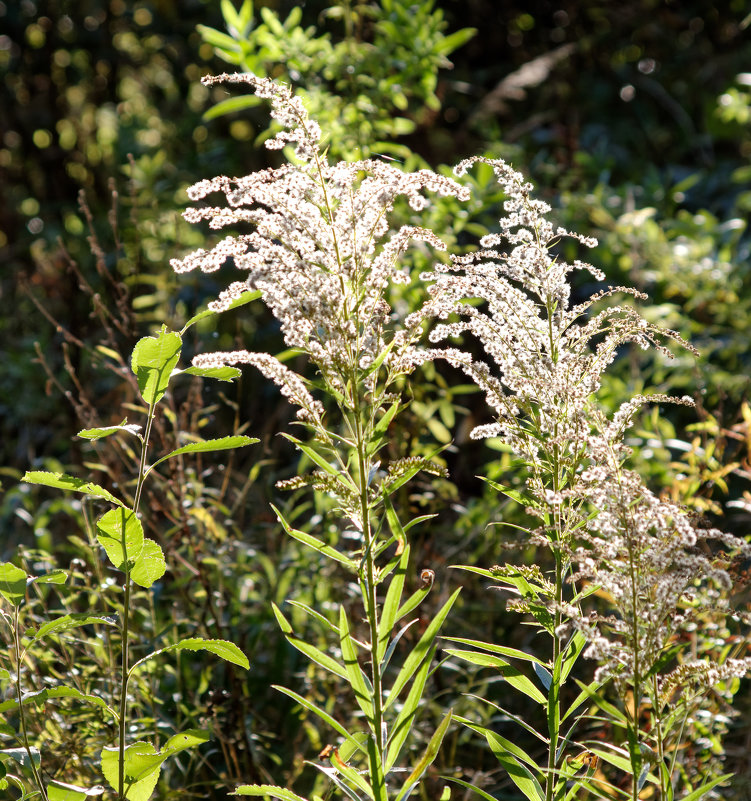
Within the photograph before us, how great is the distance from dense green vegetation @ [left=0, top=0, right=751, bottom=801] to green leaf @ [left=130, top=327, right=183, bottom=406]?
1 centimetres

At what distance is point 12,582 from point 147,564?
0.22 meters

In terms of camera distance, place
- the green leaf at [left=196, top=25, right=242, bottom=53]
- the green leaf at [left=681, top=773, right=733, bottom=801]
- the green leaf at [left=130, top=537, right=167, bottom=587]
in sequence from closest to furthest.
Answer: the green leaf at [left=681, top=773, right=733, bottom=801] < the green leaf at [left=130, top=537, right=167, bottom=587] < the green leaf at [left=196, top=25, right=242, bottom=53]

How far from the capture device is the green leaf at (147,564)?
1381mm

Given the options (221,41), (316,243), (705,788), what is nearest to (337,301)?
(316,243)

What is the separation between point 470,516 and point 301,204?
1.55m

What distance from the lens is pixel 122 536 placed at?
1356 mm

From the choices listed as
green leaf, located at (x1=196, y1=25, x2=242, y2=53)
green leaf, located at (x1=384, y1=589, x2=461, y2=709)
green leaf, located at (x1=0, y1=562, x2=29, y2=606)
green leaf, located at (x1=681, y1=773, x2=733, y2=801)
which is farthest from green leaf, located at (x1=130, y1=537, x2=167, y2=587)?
green leaf, located at (x1=196, y1=25, x2=242, y2=53)

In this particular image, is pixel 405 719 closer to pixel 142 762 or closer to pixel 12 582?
pixel 142 762

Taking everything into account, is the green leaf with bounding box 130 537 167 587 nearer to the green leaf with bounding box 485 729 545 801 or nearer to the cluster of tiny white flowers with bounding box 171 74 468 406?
the cluster of tiny white flowers with bounding box 171 74 468 406

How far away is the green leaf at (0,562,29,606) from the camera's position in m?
1.39

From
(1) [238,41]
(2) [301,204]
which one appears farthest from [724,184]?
(2) [301,204]

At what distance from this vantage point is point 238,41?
108 inches

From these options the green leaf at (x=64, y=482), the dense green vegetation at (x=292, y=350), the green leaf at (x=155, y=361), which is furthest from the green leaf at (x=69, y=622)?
the green leaf at (x=155, y=361)

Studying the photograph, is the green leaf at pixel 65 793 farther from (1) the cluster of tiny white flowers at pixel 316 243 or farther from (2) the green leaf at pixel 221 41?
(2) the green leaf at pixel 221 41
